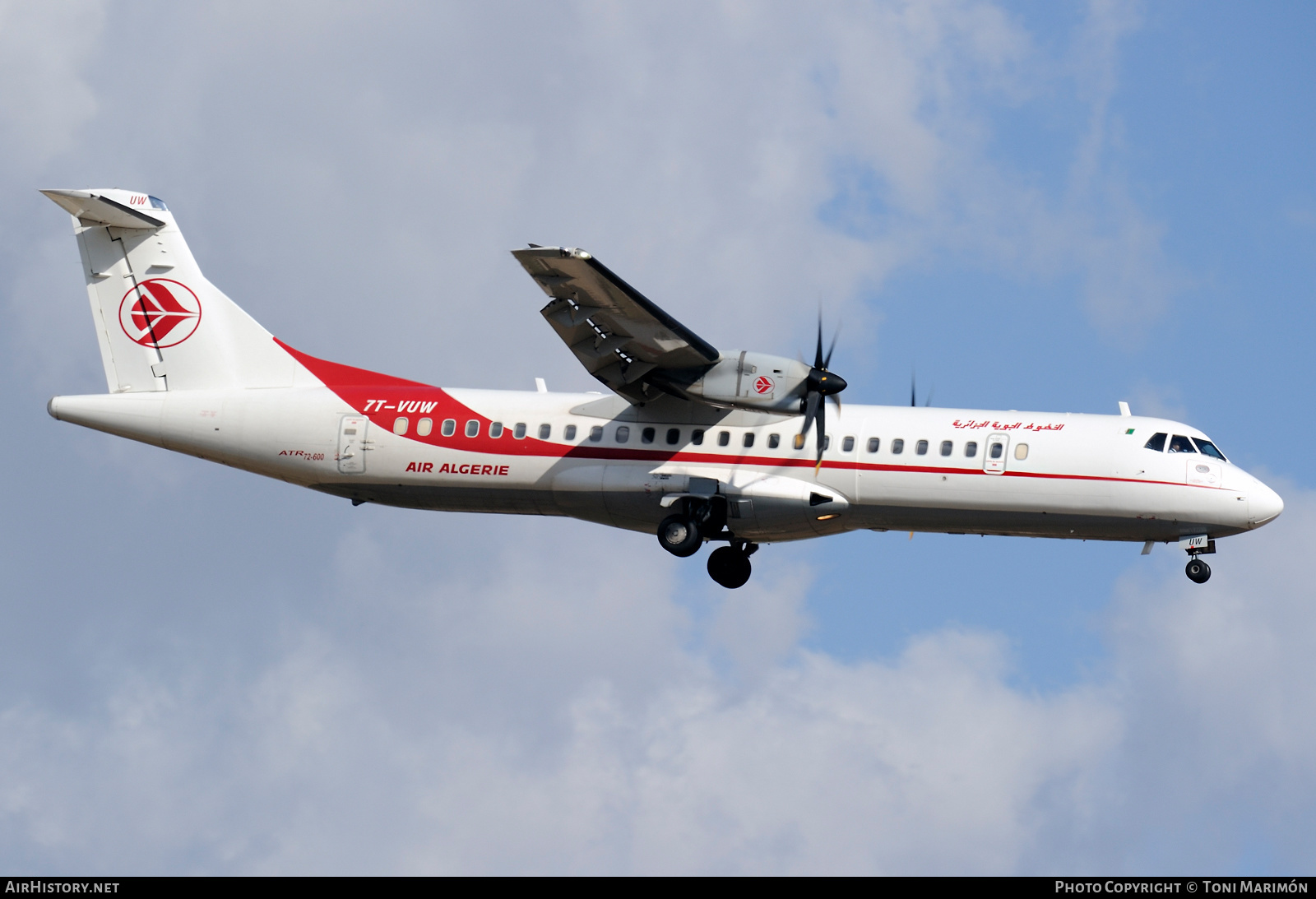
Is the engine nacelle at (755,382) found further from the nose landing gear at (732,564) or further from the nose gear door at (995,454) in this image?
the nose landing gear at (732,564)

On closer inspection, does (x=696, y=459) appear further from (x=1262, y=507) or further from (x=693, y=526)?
(x=1262, y=507)

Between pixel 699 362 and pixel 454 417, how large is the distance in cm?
482

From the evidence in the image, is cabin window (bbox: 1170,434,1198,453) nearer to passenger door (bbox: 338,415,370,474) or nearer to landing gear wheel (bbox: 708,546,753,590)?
landing gear wheel (bbox: 708,546,753,590)

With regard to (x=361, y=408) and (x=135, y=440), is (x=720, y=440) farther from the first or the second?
(x=135, y=440)

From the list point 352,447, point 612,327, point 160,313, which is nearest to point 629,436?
point 612,327

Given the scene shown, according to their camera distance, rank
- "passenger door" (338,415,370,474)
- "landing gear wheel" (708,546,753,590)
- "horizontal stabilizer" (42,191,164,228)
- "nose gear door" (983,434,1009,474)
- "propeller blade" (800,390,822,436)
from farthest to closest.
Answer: "landing gear wheel" (708,546,753,590) < "horizontal stabilizer" (42,191,164,228) < "passenger door" (338,415,370,474) < "propeller blade" (800,390,822,436) < "nose gear door" (983,434,1009,474)

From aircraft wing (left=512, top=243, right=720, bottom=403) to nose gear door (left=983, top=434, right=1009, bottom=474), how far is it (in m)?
4.66

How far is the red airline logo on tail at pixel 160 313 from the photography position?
2872 cm

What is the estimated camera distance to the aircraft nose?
24625 millimetres

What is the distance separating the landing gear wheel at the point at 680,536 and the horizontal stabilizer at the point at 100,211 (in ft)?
36.6

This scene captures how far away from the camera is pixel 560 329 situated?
82.5 feet

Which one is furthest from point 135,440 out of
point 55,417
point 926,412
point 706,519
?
point 926,412

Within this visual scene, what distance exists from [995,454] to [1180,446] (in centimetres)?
293

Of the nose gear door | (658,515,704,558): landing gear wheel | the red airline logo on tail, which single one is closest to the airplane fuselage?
the nose gear door
